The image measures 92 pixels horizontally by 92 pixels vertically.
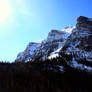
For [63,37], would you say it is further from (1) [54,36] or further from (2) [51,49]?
(2) [51,49]

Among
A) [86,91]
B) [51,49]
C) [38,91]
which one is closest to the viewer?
[38,91]

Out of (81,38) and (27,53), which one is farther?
(27,53)

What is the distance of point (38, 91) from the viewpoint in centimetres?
266

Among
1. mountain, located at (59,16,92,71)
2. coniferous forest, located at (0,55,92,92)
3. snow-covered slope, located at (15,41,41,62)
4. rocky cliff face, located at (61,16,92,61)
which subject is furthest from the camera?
snow-covered slope, located at (15,41,41,62)

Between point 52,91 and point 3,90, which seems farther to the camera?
point 52,91

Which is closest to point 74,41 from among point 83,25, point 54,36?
point 83,25

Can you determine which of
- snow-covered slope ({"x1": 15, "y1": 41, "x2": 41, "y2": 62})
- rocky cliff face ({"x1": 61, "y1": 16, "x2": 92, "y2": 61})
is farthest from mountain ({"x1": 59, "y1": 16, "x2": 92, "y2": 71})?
snow-covered slope ({"x1": 15, "y1": 41, "x2": 41, "y2": 62})

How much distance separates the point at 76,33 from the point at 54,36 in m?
27.9

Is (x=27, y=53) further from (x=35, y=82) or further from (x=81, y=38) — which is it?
(x=35, y=82)

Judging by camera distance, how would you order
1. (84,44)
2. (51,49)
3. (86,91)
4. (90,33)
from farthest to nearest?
1. (51,49)
2. (90,33)
3. (84,44)
4. (86,91)

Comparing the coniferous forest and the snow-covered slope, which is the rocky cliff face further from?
the coniferous forest

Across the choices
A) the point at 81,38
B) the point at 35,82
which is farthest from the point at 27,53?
the point at 35,82

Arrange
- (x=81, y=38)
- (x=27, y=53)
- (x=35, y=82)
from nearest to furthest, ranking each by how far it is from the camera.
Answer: (x=35, y=82) < (x=81, y=38) < (x=27, y=53)

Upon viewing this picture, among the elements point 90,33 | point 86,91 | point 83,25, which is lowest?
point 86,91
